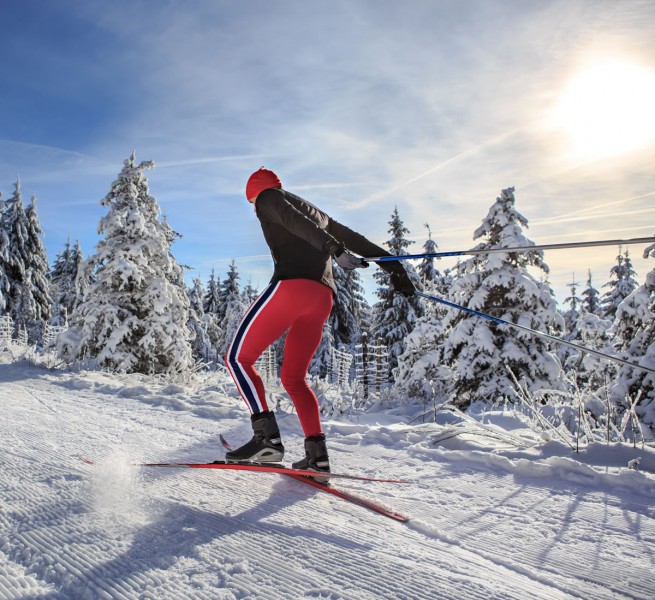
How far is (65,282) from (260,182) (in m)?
44.8

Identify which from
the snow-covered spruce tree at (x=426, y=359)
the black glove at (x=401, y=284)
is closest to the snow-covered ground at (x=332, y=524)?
the black glove at (x=401, y=284)

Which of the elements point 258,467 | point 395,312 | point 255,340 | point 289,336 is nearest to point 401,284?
point 289,336

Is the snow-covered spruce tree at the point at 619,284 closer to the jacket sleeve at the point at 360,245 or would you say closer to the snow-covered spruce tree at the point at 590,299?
the snow-covered spruce tree at the point at 590,299

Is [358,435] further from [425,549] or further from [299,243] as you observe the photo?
[425,549]

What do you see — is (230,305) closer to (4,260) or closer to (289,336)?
(4,260)

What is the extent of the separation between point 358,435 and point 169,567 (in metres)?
2.76

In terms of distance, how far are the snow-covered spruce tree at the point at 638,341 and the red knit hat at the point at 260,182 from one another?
22.9 feet

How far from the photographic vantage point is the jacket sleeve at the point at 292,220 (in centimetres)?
279

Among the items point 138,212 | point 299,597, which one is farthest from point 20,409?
point 138,212

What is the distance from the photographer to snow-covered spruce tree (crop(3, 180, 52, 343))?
104 feet

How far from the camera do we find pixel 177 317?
46.2ft

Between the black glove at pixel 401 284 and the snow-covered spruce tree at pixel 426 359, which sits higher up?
the black glove at pixel 401 284

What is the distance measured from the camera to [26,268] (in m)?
32.5

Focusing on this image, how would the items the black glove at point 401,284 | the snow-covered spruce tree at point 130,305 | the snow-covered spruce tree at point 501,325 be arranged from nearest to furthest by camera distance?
the black glove at point 401,284, the snow-covered spruce tree at point 501,325, the snow-covered spruce tree at point 130,305
